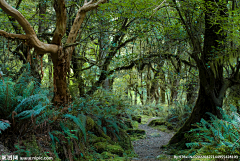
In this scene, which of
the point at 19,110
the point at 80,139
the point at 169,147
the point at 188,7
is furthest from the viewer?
the point at 169,147

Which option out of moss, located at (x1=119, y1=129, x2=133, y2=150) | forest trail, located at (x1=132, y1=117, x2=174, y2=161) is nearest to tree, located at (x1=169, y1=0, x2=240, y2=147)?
forest trail, located at (x1=132, y1=117, x2=174, y2=161)

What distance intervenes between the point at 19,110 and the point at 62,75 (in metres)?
1.50

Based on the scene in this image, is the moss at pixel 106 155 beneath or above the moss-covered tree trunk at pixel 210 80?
beneath

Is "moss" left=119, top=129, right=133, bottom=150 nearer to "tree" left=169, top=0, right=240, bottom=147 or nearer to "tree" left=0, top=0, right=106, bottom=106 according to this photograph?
"tree" left=169, top=0, right=240, bottom=147

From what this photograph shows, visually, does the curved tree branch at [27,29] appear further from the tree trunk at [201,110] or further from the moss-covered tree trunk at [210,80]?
the tree trunk at [201,110]

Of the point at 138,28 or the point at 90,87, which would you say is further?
the point at 90,87

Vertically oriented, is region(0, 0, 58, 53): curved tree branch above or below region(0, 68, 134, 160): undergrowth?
above

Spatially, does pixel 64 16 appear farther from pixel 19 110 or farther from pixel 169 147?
pixel 169 147

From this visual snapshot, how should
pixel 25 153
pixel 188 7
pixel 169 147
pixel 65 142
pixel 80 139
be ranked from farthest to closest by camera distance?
pixel 169 147 → pixel 188 7 → pixel 80 139 → pixel 65 142 → pixel 25 153

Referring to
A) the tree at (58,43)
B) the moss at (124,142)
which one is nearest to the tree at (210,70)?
the moss at (124,142)

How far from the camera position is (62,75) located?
4164 millimetres

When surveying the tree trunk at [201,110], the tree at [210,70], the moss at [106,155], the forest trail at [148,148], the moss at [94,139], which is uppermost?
the tree at [210,70]

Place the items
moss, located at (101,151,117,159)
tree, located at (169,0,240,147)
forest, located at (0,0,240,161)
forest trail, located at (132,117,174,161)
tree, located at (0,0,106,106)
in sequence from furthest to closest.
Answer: tree, located at (169,0,240,147), forest trail, located at (132,117,174,161), moss, located at (101,151,117,159), tree, located at (0,0,106,106), forest, located at (0,0,240,161)

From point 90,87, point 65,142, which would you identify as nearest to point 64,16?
point 65,142
